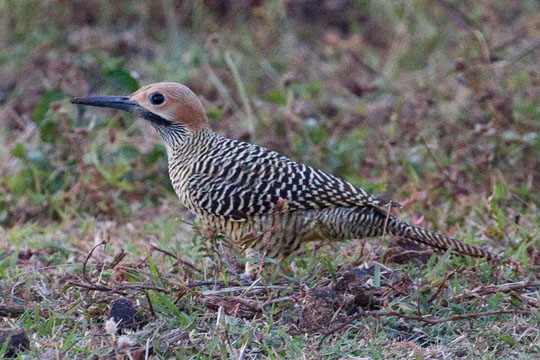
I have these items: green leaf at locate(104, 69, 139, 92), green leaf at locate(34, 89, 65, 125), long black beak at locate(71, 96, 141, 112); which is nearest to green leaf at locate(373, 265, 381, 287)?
A: long black beak at locate(71, 96, 141, 112)

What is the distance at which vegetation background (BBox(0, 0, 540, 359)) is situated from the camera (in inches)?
152

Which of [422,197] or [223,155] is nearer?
[223,155]

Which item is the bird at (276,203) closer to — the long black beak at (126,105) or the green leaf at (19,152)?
the long black beak at (126,105)

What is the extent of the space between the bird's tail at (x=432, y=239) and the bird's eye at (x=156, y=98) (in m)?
1.53

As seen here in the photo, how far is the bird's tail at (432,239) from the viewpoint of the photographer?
451 cm

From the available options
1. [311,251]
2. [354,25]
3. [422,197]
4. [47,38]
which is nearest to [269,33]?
[354,25]

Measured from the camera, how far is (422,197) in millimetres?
5719

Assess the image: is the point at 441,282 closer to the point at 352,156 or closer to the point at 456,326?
the point at 456,326

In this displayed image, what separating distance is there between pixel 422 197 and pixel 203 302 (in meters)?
2.24

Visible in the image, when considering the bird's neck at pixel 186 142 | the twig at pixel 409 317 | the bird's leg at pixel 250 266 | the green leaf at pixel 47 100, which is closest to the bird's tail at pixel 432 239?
the twig at pixel 409 317

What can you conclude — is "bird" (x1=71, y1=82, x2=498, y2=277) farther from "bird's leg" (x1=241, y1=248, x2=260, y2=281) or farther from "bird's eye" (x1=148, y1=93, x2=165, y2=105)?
"bird's eye" (x1=148, y1=93, x2=165, y2=105)

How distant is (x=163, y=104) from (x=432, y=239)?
70.1 inches

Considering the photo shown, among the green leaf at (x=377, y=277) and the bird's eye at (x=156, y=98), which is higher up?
the bird's eye at (x=156, y=98)

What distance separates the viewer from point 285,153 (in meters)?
6.73
